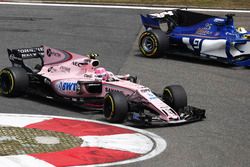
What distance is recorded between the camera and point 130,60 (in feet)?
61.5

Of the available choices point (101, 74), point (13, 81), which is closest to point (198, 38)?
point (101, 74)

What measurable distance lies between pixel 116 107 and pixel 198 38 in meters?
7.34

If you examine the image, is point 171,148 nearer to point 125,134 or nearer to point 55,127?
point 125,134

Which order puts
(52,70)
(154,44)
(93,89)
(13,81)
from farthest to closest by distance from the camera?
(154,44) → (52,70) → (13,81) → (93,89)

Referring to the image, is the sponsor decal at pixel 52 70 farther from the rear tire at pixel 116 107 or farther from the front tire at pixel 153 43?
the front tire at pixel 153 43

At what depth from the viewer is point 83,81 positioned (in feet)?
42.0

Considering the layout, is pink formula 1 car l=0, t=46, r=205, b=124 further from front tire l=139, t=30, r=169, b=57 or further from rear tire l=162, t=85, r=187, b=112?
front tire l=139, t=30, r=169, b=57

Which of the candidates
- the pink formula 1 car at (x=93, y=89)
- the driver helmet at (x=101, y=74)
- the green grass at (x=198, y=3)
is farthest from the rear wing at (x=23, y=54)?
the green grass at (x=198, y=3)

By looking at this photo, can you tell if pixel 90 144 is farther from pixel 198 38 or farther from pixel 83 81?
pixel 198 38

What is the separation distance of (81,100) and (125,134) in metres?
1.90

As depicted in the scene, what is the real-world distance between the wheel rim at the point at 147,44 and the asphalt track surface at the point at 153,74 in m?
0.34

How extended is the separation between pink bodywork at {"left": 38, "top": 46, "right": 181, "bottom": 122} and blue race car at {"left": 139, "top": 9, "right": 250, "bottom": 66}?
17.8ft

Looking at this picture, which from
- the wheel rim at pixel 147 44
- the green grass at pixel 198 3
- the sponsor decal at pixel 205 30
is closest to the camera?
the sponsor decal at pixel 205 30

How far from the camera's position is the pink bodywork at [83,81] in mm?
12125
